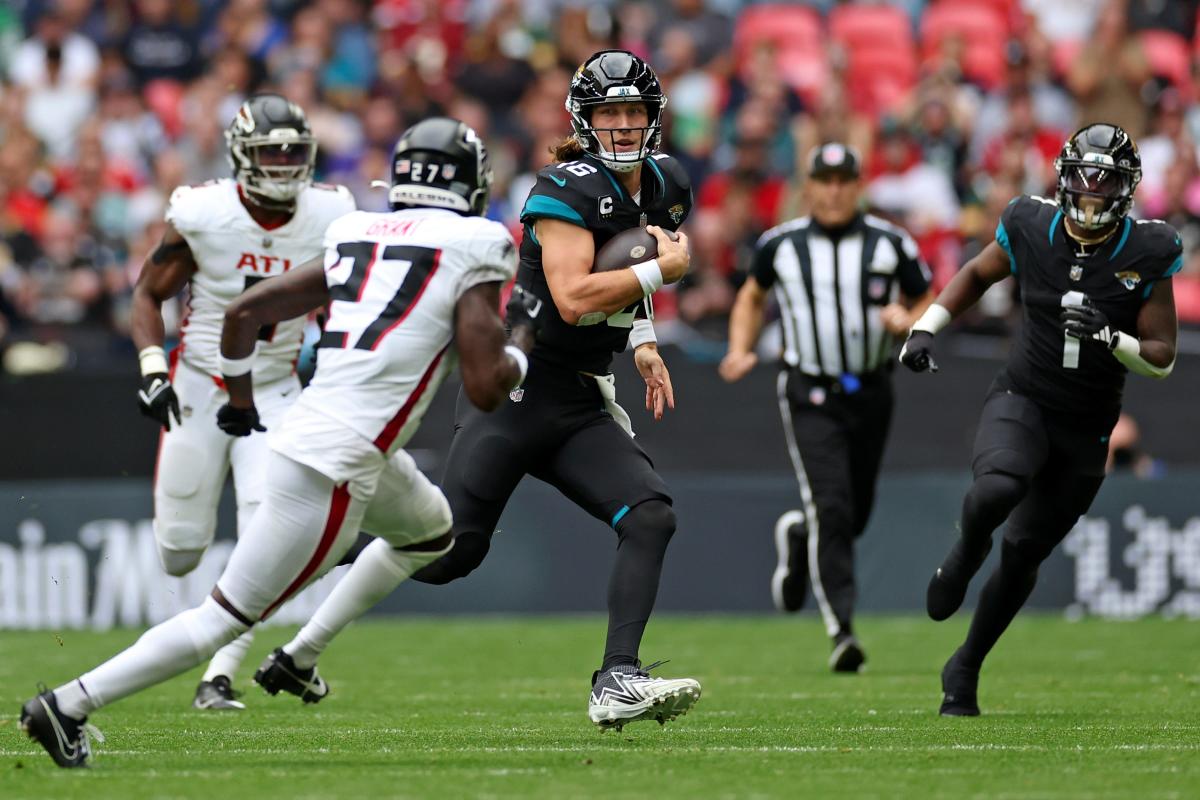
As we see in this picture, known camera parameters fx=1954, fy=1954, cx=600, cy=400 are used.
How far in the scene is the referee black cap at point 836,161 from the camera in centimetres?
977

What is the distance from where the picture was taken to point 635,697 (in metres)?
5.94

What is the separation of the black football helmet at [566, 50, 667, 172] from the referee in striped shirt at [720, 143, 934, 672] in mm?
3192

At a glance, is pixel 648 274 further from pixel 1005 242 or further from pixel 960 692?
pixel 960 692

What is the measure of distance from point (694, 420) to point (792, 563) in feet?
9.23

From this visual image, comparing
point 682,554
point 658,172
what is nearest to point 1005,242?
point 658,172

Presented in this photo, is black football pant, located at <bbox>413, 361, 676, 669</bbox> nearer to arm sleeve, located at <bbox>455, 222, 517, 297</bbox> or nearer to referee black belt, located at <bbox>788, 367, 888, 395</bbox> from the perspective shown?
arm sleeve, located at <bbox>455, 222, 517, 297</bbox>

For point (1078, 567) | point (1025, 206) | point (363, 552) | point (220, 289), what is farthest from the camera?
point (1078, 567)

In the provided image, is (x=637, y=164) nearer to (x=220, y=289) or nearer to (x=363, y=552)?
(x=363, y=552)

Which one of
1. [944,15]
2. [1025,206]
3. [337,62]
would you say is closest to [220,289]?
[1025,206]

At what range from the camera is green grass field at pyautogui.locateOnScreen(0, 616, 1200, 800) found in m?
5.11

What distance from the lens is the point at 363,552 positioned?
630 cm

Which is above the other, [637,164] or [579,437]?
[637,164]

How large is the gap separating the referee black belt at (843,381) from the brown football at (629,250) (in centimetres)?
358

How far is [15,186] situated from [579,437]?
10250mm
